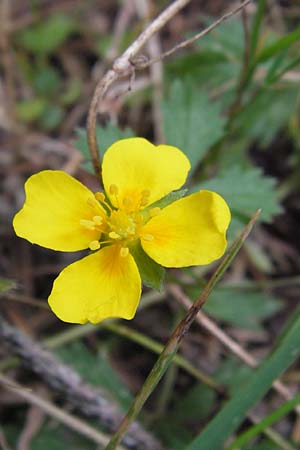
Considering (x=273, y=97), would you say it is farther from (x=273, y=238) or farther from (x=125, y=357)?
(x=125, y=357)

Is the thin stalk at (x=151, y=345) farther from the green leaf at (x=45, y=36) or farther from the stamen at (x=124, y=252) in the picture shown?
the green leaf at (x=45, y=36)

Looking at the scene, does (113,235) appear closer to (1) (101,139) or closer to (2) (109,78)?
(2) (109,78)

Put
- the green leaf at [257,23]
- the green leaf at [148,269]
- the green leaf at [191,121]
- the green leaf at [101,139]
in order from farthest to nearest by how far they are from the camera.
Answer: the green leaf at [191,121] → the green leaf at [257,23] → the green leaf at [101,139] → the green leaf at [148,269]

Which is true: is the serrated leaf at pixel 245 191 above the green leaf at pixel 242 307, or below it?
above

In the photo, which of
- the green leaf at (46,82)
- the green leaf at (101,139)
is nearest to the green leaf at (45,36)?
the green leaf at (46,82)

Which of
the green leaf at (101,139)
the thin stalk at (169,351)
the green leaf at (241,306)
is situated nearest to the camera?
the thin stalk at (169,351)

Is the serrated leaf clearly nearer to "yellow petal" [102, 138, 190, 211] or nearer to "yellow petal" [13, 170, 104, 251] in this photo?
"yellow petal" [102, 138, 190, 211]
